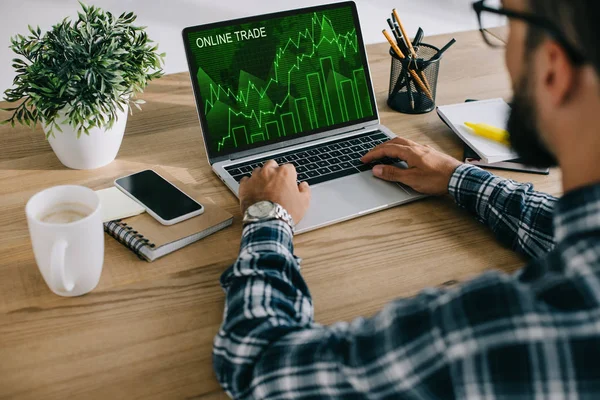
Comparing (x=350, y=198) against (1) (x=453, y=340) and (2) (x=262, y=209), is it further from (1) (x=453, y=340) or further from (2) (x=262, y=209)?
(1) (x=453, y=340)

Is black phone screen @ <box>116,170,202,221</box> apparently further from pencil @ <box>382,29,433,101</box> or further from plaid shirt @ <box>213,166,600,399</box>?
pencil @ <box>382,29,433,101</box>

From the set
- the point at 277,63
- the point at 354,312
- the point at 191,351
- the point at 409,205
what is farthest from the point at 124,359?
the point at 277,63

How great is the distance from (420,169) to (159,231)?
481 millimetres

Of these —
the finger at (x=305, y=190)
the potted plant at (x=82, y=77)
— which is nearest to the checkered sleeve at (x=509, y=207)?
the finger at (x=305, y=190)

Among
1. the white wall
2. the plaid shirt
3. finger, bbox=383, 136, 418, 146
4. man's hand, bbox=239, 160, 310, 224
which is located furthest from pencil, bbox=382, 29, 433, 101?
the white wall

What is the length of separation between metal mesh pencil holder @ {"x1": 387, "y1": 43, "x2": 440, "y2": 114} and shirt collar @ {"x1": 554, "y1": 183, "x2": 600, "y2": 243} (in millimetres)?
821

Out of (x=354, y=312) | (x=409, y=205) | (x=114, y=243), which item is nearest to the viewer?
(x=354, y=312)

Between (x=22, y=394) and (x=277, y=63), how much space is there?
774mm

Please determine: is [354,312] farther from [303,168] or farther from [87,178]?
[87,178]

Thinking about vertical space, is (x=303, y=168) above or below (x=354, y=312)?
above

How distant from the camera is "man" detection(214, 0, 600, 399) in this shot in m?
0.59

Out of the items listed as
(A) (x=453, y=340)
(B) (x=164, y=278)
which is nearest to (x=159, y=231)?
(B) (x=164, y=278)

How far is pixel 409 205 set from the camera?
1176mm

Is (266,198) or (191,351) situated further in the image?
(266,198)
